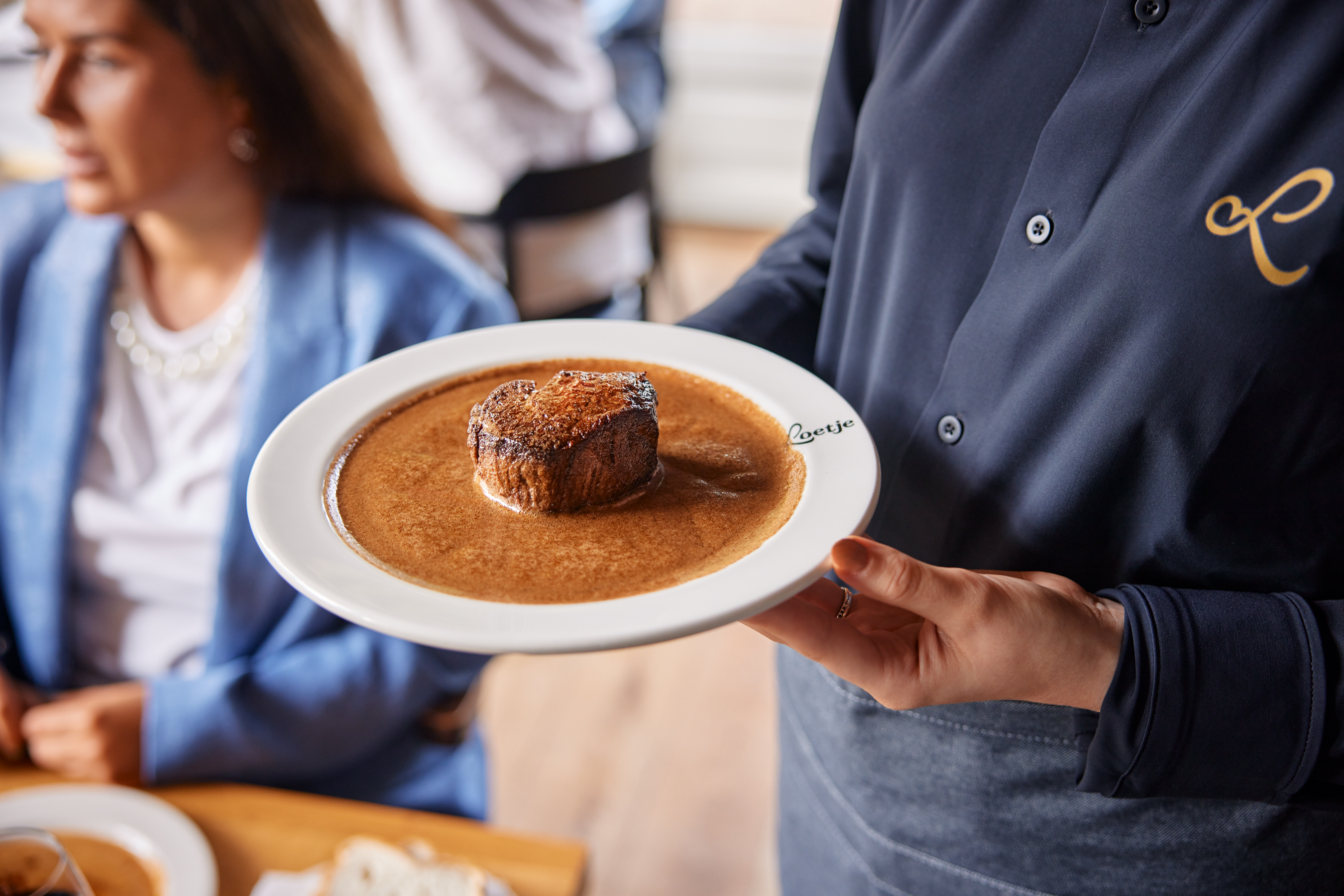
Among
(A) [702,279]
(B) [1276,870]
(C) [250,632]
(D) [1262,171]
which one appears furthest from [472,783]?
(A) [702,279]

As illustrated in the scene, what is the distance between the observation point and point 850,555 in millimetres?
688

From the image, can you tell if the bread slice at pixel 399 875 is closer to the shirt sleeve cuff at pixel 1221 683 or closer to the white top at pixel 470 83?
the shirt sleeve cuff at pixel 1221 683

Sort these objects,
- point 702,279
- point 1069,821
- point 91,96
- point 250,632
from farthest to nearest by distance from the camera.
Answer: point 702,279 < point 250,632 < point 91,96 < point 1069,821

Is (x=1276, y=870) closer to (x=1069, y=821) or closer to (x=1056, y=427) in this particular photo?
(x=1069, y=821)

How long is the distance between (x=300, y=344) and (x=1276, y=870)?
1508 mm

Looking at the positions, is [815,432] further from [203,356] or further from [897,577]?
[203,356]

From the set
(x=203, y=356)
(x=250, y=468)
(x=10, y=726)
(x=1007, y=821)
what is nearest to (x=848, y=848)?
(x=1007, y=821)

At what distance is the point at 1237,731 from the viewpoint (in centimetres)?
78

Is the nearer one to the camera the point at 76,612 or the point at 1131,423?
the point at 1131,423

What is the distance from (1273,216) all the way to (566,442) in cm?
57

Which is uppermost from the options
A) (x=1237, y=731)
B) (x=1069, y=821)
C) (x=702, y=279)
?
(x=1237, y=731)

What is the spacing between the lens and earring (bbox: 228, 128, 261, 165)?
65.7 inches

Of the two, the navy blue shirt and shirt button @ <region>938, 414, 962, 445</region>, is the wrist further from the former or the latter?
shirt button @ <region>938, 414, 962, 445</region>

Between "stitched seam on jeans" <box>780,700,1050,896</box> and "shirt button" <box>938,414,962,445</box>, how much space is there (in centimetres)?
44
